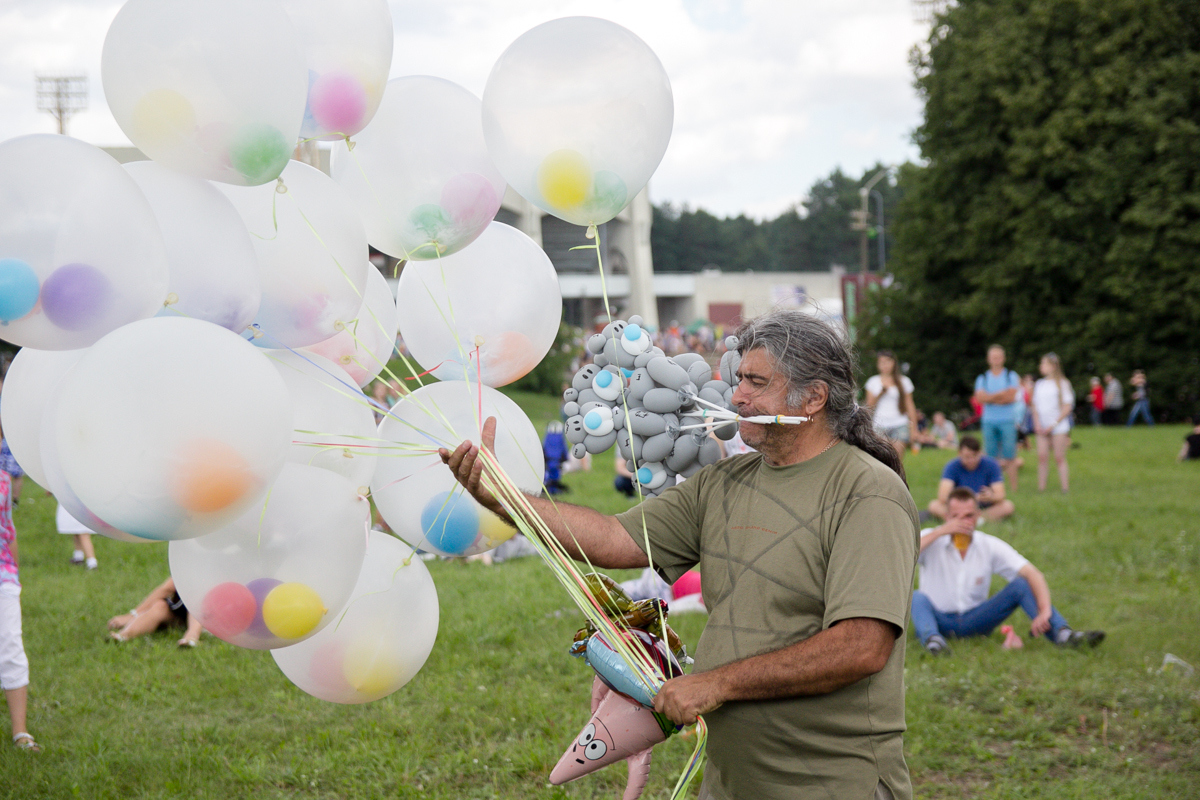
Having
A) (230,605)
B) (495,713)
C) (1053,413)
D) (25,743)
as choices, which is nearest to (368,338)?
(230,605)

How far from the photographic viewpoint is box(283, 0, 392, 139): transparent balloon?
230cm

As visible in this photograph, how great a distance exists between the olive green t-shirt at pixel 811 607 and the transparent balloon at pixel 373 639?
815mm

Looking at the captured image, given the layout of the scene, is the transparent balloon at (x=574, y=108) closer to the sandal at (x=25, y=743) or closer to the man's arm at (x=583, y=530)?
the man's arm at (x=583, y=530)

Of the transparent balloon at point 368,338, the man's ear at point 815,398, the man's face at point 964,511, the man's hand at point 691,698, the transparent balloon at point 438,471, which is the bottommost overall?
the man's face at point 964,511

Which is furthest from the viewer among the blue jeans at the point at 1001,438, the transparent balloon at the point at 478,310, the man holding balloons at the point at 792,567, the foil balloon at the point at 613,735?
the blue jeans at the point at 1001,438

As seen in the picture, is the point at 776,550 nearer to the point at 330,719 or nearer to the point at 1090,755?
the point at 1090,755

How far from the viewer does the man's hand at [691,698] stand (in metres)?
2.05

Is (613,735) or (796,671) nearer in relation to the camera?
(796,671)

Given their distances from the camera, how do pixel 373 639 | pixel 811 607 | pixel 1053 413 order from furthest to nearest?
pixel 1053 413, pixel 373 639, pixel 811 607

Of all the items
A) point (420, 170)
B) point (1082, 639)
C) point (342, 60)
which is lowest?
point (1082, 639)

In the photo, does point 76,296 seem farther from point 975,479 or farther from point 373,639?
point 975,479

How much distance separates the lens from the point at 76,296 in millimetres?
1899

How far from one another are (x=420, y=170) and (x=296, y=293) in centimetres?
51

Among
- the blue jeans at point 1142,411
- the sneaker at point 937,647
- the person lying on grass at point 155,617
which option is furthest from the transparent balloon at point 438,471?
the blue jeans at point 1142,411
